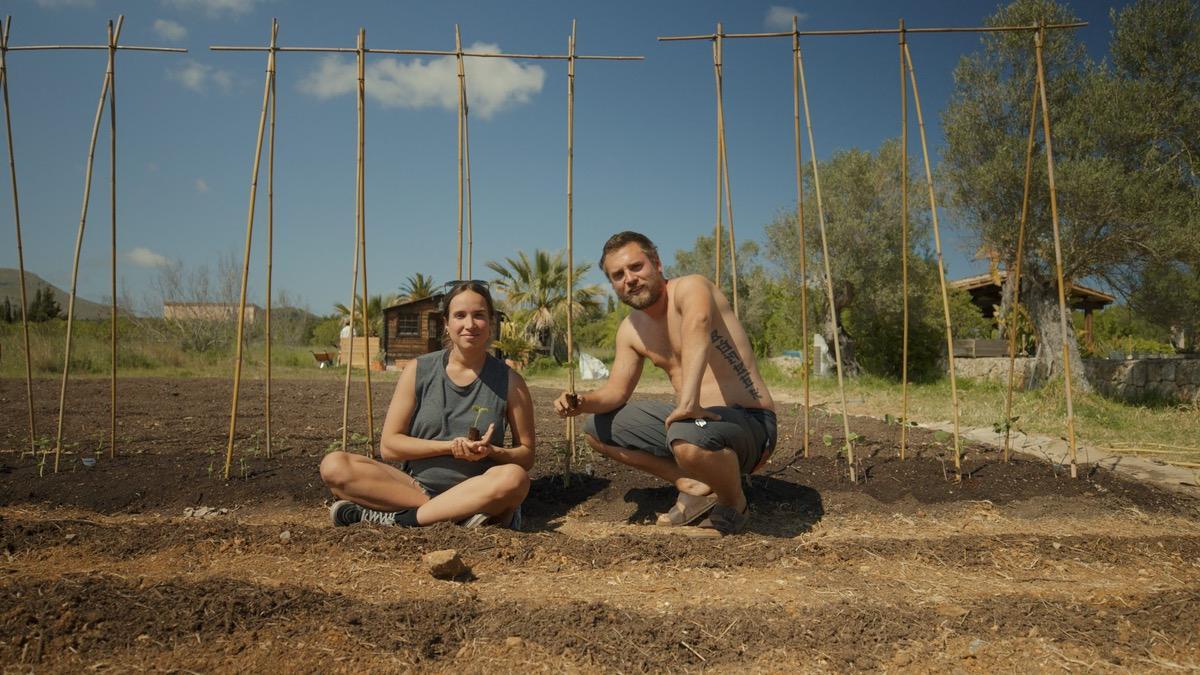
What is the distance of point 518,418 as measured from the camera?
2949 mm

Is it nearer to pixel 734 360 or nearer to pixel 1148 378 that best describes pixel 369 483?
pixel 734 360

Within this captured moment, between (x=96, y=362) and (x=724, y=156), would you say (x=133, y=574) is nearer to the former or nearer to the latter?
(x=724, y=156)

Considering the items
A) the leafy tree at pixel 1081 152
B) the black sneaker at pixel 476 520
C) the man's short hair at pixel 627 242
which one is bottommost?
the black sneaker at pixel 476 520

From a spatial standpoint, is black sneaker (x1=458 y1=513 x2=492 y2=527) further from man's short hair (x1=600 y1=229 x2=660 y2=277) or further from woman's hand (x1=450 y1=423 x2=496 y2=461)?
man's short hair (x1=600 y1=229 x2=660 y2=277)

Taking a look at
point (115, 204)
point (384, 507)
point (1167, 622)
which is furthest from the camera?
point (115, 204)

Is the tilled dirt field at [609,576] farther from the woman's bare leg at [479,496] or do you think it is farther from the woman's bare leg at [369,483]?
the woman's bare leg at [369,483]

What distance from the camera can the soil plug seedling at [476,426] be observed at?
9.10ft

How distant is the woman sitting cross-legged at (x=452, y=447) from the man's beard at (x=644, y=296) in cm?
65

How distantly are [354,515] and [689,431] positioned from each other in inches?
62.0

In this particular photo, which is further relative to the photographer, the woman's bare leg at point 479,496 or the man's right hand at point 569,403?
the man's right hand at point 569,403

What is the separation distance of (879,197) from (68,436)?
585 inches

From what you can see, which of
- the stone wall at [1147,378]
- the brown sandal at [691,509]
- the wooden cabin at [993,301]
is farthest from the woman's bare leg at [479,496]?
the wooden cabin at [993,301]

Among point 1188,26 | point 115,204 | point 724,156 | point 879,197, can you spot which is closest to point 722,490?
point 724,156

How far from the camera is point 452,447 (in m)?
2.70
